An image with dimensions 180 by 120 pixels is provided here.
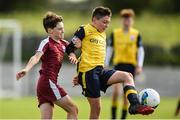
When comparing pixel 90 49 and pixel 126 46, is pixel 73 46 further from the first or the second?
pixel 126 46

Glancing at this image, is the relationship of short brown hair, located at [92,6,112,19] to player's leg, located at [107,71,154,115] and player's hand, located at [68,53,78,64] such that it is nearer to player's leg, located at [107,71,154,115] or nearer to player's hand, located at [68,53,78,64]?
player's hand, located at [68,53,78,64]

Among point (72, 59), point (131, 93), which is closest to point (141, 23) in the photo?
point (72, 59)

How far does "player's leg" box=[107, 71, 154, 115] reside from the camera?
923cm

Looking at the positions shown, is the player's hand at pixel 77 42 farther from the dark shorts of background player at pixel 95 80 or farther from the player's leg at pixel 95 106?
the player's leg at pixel 95 106

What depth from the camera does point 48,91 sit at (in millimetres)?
9859

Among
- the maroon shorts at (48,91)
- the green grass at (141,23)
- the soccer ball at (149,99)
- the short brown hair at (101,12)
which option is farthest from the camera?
the green grass at (141,23)

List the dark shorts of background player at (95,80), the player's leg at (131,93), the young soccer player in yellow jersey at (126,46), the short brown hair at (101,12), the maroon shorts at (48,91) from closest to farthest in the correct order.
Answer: the player's leg at (131,93), the maroon shorts at (48,91), the dark shorts of background player at (95,80), the short brown hair at (101,12), the young soccer player in yellow jersey at (126,46)

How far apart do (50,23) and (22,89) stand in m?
16.5

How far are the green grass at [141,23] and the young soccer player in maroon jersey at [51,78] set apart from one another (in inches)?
789

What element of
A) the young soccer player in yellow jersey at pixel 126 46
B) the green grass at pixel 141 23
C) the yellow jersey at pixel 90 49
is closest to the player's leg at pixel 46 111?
the yellow jersey at pixel 90 49

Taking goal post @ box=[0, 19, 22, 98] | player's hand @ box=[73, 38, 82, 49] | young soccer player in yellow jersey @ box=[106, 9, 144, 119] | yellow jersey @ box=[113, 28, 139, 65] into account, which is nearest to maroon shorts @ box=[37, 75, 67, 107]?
player's hand @ box=[73, 38, 82, 49]

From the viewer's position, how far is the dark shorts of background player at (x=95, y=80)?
Answer: 33.1 ft

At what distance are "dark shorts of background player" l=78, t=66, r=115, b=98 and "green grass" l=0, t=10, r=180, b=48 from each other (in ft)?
65.4

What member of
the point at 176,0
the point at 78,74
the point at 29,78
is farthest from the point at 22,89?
the point at 78,74
